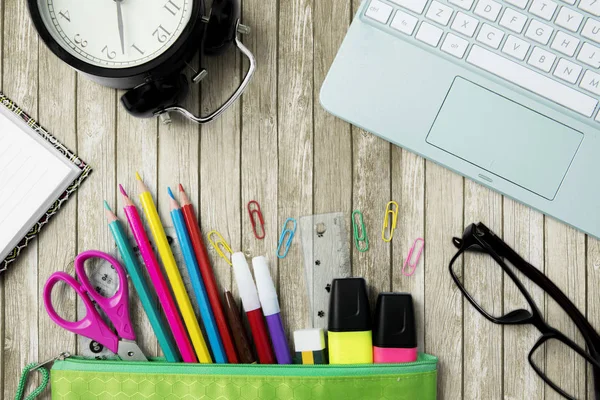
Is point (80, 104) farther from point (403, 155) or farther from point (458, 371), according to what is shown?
point (458, 371)

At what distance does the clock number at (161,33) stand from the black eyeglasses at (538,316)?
1.30 ft

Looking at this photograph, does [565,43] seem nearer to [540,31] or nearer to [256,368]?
[540,31]

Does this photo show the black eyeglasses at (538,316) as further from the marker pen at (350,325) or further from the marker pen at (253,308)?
the marker pen at (253,308)

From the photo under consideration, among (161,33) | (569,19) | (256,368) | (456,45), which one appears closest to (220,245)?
(256,368)

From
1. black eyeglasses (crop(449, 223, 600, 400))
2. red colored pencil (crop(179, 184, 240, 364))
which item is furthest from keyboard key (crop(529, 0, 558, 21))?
red colored pencil (crop(179, 184, 240, 364))

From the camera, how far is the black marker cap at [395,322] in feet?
2.19

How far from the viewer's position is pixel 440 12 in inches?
26.2

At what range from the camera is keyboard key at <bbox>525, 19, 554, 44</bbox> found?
653 millimetres

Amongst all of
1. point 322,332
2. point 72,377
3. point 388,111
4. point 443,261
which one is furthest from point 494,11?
point 72,377

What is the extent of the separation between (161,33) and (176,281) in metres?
0.28

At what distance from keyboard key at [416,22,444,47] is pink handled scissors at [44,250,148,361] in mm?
434

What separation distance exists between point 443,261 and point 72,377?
0.45m

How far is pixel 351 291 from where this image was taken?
0.67m

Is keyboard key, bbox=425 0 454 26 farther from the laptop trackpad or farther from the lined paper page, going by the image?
the lined paper page
